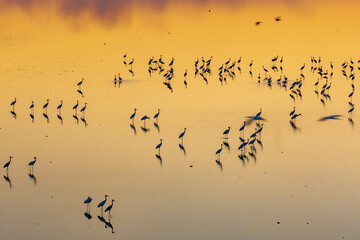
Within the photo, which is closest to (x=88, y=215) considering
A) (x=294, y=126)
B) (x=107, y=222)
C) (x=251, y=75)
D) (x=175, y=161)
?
(x=107, y=222)

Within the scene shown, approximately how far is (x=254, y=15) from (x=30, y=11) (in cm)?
1681

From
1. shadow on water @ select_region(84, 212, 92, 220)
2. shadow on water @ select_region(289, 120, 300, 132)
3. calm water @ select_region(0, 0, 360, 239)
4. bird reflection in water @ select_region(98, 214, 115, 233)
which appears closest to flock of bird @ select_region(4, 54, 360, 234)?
shadow on water @ select_region(289, 120, 300, 132)

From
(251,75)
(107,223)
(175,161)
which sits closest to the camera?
(107,223)

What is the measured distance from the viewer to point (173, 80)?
44562mm

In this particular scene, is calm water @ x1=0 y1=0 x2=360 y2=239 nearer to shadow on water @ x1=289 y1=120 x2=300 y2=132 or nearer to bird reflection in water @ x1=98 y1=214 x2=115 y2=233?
bird reflection in water @ x1=98 y1=214 x2=115 y2=233

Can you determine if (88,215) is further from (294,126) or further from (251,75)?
(251,75)

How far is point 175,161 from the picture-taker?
27.9 metres

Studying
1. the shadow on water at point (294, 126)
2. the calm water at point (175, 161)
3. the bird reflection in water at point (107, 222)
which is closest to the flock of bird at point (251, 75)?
the shadow on water at point (294, 126)

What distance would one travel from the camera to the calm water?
22.0 m

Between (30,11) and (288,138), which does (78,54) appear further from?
(288,138)

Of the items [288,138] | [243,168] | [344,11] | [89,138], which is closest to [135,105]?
[89,138]

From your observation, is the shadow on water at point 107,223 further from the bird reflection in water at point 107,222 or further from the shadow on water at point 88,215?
the shadow on water at point 88,215

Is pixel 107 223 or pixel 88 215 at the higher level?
pixel 88 215

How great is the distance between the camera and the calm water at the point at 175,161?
2195 centimetres
